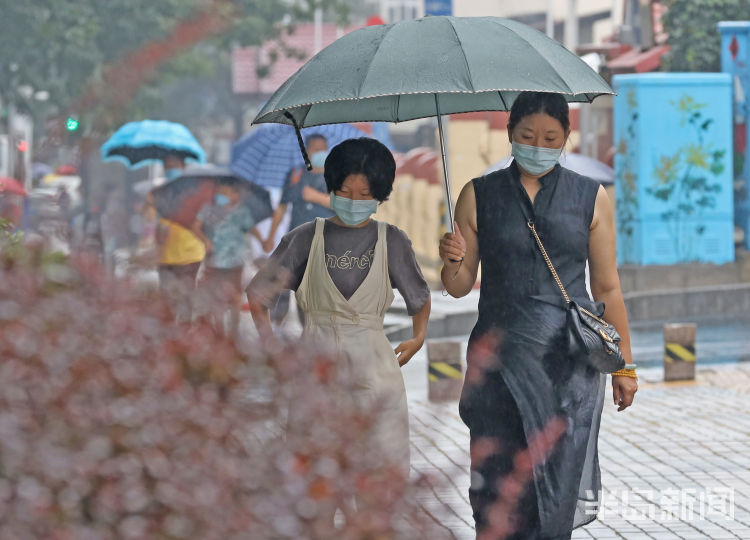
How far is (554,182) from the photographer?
5.13 m

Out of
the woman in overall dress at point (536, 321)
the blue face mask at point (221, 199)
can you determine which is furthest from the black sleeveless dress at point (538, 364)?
the blue face mask at point (221, 199)

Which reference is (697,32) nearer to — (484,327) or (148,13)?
(148,13)

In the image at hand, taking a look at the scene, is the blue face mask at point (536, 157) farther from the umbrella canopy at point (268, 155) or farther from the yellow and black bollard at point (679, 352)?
the umbrella canopy at point (268, 155)

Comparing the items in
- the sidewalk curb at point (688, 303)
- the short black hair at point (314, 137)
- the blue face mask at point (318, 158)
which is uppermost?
the short black hair at point (314, 137)

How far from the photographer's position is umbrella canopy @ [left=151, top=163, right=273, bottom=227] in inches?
501

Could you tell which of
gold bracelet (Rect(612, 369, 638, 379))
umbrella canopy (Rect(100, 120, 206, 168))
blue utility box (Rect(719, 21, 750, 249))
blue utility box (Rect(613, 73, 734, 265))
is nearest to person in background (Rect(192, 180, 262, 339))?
umbrella canopy (Rect(100, 120, 206, 168))

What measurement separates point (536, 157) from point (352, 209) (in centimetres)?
67

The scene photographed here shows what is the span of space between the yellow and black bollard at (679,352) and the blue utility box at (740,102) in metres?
9.25

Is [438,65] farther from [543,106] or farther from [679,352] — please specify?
[679,352]

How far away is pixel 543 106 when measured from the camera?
5.10m

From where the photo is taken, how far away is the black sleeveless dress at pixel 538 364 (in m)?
5.03

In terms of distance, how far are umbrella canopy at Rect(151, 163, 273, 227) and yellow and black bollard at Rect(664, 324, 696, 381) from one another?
3627 mm

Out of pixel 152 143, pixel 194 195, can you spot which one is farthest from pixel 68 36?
pixel 194 195

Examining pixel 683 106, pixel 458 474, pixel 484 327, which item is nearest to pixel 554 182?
pixel 484 327
